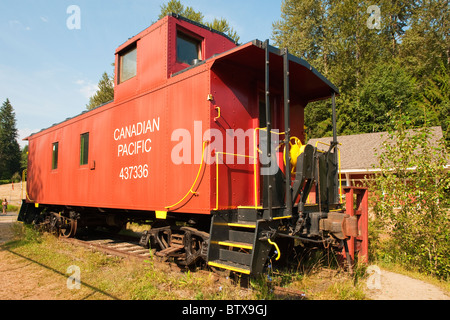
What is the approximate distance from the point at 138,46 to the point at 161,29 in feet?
2.88

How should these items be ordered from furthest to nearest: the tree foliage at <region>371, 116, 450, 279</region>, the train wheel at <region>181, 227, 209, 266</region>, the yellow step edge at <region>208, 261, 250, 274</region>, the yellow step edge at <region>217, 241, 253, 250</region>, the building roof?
1. the building roof
2. the tree foliage at <region>371, 116, 450, 279</region>
3. the train wheel at <region>181, 227, 209, 266</region>
4. the yellow step edge at <region>217, 241, 253, 250</region>
5. the yellow step edge at <region>208, 261, 250, 274</region>

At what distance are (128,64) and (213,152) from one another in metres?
3.74

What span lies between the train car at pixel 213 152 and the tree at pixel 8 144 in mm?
82503

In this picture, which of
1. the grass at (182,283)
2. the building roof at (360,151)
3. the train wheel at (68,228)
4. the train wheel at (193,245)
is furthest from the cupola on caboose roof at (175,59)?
the building roof at (360,151)

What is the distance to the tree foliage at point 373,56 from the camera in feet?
92.2

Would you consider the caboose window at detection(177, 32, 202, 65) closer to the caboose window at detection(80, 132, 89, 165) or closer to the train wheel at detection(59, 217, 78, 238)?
the caboose window at detection(80, 132, 89, 165)

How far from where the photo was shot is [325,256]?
6438mm

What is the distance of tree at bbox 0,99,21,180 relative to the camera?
7494 cm

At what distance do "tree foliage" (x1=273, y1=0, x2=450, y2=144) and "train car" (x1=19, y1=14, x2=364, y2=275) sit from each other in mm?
24513

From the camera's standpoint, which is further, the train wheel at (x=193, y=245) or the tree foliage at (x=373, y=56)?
the tree foliage at (x=373, y=56)

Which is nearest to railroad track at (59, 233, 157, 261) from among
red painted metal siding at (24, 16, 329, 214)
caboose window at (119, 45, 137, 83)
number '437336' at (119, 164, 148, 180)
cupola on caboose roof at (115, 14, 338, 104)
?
red painted metal siding at (24, 16, 329, 214)

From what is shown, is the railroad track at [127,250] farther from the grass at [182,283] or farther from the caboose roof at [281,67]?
the caboose roof at [281,67]

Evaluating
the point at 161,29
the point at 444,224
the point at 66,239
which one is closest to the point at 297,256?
the point at 444,224
